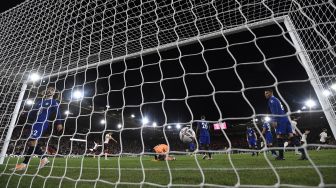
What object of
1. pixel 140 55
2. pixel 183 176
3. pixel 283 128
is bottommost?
pixel 183 176

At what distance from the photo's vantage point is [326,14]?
3811mm

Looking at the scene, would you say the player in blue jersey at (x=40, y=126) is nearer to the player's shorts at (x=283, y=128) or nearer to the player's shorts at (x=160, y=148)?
the player's shorts at (x=160, y=148)

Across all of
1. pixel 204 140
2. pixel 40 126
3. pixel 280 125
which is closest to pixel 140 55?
pixel 40 126

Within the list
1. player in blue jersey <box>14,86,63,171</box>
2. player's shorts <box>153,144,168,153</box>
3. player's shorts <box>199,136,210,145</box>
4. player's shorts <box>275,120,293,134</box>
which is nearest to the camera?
player in blue jersey <box>14,86,63,171</box>

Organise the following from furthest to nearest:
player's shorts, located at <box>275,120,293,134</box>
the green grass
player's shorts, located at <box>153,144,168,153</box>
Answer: player's shorts, located at <box>153,144,168,153</box>, player's shorts, located at <box>275,120,293,134</box>, the green grass

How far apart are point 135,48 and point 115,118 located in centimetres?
2681

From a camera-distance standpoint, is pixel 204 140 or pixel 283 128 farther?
pixel 204 140

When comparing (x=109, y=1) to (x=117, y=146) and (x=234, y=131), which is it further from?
(x=234, y=131)

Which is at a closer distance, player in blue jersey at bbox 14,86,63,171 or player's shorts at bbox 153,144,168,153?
player in blue jersey at bbox 14,86,63,171

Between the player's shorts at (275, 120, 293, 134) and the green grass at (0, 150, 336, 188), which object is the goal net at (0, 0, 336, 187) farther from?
the player's shorts at (275, 120, 293, 134)

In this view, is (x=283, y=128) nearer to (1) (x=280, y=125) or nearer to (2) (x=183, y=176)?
(1) (x=280, y=125)

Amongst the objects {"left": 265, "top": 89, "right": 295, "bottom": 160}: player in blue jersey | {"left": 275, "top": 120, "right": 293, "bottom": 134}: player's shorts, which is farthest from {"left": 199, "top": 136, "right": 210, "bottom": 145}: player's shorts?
{"left": 275, "top": 120, "right": 293, "bottom": 134}: player's shorts

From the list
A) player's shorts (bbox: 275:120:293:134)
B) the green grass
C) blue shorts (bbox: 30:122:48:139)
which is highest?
blue shorts (bbox: 30:122:48:139)

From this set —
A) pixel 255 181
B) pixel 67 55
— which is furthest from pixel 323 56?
pixel 67 55
